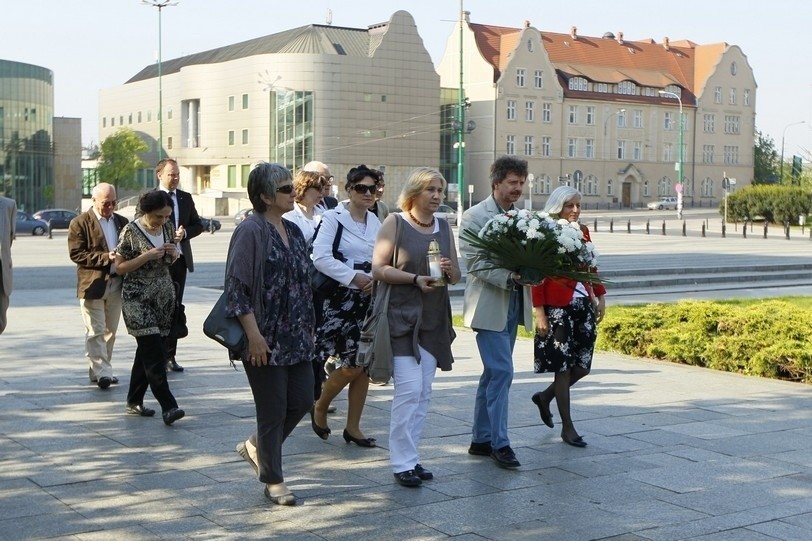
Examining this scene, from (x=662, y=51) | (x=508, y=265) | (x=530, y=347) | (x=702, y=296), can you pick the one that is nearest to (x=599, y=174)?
(x=662, y=51)

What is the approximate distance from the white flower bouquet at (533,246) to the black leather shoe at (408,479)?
4.57 ft

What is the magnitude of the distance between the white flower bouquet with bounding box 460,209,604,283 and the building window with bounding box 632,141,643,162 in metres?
98.3

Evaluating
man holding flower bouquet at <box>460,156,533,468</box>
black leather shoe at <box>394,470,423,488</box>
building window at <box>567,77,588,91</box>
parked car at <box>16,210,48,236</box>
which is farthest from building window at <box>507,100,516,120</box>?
black leather shoe at <box>394,470,423,488</box>

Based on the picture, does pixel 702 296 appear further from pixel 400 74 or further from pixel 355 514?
pixel 400 74

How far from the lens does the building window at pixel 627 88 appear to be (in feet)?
335

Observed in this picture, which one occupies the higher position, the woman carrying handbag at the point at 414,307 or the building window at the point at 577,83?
the building window at the point at 577,83

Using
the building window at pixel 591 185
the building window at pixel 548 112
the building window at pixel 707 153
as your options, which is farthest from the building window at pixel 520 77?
the building window at pixel 707 153

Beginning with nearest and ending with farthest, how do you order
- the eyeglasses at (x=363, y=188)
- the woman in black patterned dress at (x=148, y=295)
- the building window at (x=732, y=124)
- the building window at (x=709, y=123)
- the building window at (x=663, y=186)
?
the eyeglasses at (x=363, y=188), the woman in black patterned dress at (x=148, y=295), the building window at (x=663, y=186), the building window at (x=709, y=123), the building window at (x=732, y=124)

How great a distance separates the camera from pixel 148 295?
850cm

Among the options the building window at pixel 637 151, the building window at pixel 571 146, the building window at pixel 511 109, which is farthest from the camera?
the building window at pixel 637 151

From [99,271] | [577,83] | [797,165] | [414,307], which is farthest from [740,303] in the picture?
[577,83]

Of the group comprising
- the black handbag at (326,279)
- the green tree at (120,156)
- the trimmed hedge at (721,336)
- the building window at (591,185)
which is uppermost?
the green tree at (120,156)

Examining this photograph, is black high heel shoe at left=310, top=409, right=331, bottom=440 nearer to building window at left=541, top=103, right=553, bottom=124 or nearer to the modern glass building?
the modern glass building

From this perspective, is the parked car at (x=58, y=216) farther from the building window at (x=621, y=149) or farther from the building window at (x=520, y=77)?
the building window at (x=621, y=149)
